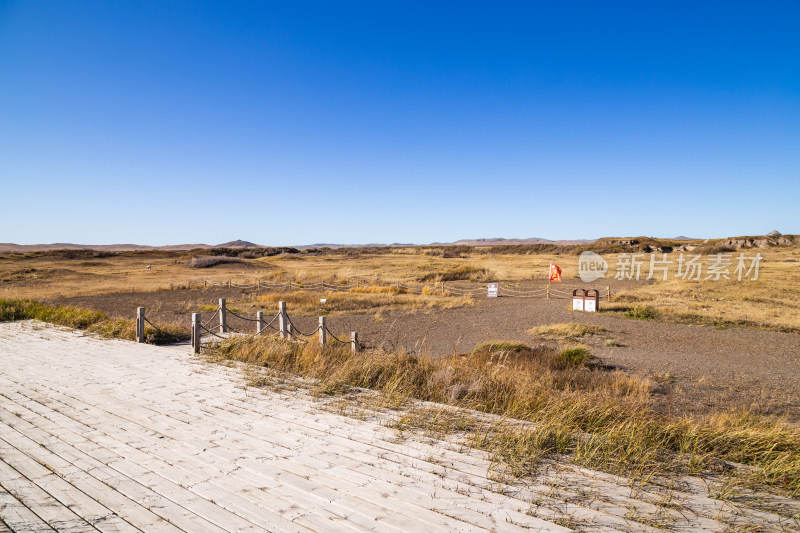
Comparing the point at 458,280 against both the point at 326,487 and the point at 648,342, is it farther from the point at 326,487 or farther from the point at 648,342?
the point at 326,487

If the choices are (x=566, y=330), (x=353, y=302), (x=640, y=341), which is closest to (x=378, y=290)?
(x=353, y=302)

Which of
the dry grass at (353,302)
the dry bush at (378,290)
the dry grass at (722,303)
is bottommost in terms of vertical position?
the dry grass at (353,302)

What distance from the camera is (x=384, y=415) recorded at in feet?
18.3

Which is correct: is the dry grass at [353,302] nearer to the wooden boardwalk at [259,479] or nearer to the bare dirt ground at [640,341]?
the bare dirt ground at [640,341]

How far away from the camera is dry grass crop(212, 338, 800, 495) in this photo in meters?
4.23

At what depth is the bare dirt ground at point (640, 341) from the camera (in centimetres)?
946

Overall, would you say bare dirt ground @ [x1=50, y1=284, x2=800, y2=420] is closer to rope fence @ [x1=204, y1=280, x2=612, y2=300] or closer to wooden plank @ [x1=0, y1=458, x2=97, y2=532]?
rope fence @ [x1=204, y1=280, x2=612, y2=300]

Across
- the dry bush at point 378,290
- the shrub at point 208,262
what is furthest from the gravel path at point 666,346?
the shrub at point 208,262

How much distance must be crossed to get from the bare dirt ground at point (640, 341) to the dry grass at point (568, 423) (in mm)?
1693

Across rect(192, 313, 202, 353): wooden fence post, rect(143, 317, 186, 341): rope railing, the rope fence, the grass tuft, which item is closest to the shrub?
the rope fence

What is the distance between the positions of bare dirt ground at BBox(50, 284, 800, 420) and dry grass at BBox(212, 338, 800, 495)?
5.55 ft

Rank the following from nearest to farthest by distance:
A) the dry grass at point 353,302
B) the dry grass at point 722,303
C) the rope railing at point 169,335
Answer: the rope railing at point 169,335
the dry grass at point 722,303
the dry grass at point 353,302

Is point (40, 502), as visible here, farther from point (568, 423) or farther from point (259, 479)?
point (568, 423)

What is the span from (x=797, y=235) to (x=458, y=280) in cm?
9134
